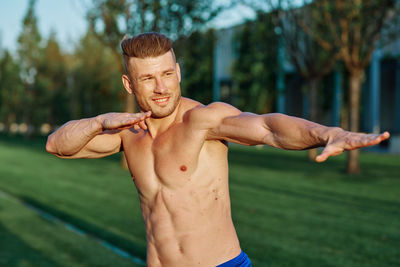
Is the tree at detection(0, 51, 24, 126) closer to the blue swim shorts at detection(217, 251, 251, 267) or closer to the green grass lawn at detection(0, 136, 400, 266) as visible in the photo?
the green grass lawn at detection(0, 136, 400, 266)

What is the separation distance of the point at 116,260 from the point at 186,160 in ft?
13.5

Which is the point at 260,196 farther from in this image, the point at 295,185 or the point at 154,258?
the point at 154,258

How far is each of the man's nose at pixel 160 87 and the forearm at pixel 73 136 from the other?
386 millimetres

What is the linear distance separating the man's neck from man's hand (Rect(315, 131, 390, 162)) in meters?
1.05

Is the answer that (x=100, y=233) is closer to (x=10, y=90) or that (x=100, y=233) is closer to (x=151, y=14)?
(x=151, y=14)

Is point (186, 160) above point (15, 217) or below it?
above

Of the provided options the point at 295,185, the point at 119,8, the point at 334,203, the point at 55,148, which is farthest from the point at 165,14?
the point at 55,148

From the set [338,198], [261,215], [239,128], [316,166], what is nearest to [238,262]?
[239,128]

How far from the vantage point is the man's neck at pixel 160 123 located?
260cm

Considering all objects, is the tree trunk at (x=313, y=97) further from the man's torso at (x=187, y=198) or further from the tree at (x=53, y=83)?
the tree at (x=53, y=83)

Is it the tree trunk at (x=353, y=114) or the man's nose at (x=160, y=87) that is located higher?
the man's nose at (x=160, y=87)

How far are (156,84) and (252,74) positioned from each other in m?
30.2

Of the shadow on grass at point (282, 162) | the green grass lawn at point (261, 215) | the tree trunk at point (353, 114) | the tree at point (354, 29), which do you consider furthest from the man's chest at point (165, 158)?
the shadow on grass at point (282, 162)

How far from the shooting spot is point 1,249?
263 inches
